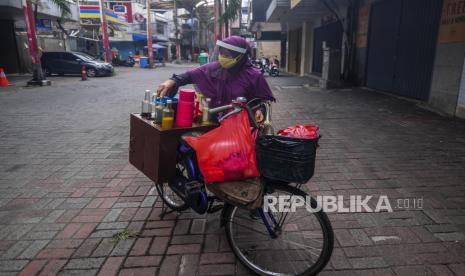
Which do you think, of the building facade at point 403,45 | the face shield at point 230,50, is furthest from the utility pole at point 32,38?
the face shield at point 230,50

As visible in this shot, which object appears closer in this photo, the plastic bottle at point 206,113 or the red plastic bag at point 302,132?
the red plastic bag at point 302,132

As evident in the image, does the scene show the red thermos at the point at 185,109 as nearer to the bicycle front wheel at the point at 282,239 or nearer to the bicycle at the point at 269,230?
the bicycle at the point at 269,230

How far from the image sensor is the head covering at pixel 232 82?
2998mm

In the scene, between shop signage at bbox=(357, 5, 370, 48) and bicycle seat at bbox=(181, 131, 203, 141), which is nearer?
bicycle seat at bbox=(181, 131, 203, 141)

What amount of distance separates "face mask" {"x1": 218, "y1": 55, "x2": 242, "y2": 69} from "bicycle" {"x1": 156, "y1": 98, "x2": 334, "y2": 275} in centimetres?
45

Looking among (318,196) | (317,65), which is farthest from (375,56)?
(318,196)

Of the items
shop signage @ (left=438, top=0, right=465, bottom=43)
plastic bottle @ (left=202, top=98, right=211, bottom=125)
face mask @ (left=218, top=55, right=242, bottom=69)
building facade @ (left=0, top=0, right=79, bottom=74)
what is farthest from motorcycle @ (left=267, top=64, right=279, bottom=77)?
plastic bottle @ (left=202, top=98, right=211, bottom=125)

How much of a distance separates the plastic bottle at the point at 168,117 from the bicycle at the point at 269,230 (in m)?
0.17

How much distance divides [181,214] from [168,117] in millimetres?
1226

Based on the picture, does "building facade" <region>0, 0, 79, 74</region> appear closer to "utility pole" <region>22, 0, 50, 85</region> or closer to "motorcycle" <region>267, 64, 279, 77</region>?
"utility pole" <region>22, 0, 50, 85</region>

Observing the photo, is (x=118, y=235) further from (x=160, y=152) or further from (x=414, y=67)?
(x=414, y=67)

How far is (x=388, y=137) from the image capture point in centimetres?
634

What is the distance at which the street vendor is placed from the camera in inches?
115

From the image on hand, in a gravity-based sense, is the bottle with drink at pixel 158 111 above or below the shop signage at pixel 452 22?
below
